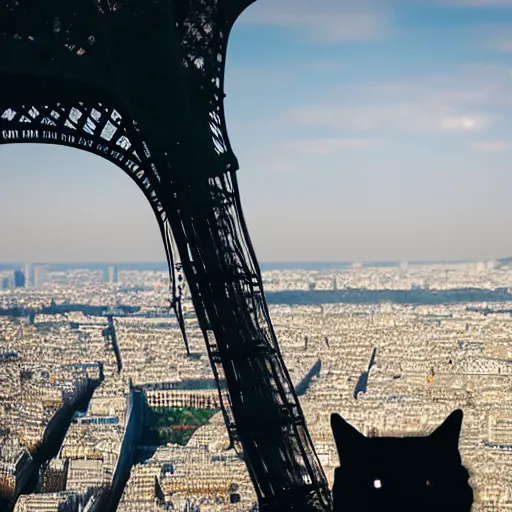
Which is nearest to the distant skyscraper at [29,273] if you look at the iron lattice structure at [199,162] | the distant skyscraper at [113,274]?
the distant skyscraper at [113,274]

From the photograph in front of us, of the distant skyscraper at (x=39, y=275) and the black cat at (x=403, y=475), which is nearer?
the black cat at (x=403, y=475)

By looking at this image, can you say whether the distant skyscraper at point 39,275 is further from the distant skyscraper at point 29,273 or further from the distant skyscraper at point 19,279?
the distant skyscraper at point 19,279

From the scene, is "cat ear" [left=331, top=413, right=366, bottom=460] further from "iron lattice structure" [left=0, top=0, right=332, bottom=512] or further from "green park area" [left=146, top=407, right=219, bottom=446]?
"green park area" [left=146, top=407, right=219, bottom=446]

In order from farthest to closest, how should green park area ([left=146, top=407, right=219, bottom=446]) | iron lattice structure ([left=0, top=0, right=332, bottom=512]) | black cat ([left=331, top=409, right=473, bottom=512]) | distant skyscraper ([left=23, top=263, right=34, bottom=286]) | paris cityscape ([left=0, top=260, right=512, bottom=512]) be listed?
1. distant skyscraper ([left=23, top=263, right=34, bottom=286])
2. green park area ([left=146, top=407, right=219, bottom=446])
3. paris cityscape ([left=0, top=260, right=512, bottom=512])
4. iron lattice structure ([left=0, top=0, right=332, bottom=512])
5. black cat ([left=331, top=409, right=473, bottom=512])

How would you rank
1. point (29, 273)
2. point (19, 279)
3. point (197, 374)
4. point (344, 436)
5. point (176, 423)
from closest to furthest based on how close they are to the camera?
point (344, 436), point (176, 423), point (197, 374), point (29, 273), point (19, 279)

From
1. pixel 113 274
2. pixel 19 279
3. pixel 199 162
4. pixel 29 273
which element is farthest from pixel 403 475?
pixel 113 274

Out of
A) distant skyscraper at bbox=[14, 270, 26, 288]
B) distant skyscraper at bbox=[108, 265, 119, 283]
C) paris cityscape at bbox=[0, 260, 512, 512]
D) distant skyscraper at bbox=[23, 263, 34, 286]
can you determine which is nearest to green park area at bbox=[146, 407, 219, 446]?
paris cityscape at bbox=[0, 260, 512, 512]

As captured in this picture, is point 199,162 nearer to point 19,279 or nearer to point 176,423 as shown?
point 176,423
